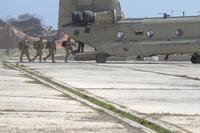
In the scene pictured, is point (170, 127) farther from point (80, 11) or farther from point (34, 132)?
point (80, 11)

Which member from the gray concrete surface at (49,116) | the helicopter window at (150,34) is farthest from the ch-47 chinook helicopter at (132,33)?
the gray concrete surface at (49,116)

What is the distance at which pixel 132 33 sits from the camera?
3512cm

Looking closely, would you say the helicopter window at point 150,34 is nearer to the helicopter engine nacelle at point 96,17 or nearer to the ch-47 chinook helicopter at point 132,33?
the ch-47 chinook helicopter at point 132,33

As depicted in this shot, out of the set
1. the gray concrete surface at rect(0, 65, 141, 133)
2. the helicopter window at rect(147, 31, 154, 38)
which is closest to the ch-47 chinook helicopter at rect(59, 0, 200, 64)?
the helicopter window at rect(147, 31, 154, 38)

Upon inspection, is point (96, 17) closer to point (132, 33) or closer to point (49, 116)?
point (132, 33)

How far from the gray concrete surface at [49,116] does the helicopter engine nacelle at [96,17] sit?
22.8 metres

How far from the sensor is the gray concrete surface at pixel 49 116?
7738 millimetres

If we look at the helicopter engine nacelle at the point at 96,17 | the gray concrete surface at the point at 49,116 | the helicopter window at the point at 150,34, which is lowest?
the gray concrete surface at the point at 49,116

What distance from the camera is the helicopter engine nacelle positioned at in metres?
35.2

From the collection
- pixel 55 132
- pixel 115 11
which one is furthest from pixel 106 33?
pixel 55 132

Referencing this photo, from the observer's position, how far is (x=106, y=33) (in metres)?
35.6

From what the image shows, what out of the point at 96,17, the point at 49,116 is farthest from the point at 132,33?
the point at 49,116

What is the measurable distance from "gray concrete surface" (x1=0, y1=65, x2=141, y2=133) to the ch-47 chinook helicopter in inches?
885

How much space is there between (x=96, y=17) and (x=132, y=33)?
2283 millimetres
